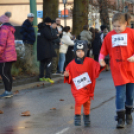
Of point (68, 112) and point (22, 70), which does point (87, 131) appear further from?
point (22, 70)

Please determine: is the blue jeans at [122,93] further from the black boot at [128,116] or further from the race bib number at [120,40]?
the race bib number at [120,40]

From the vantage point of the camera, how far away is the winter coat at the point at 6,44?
841 cm

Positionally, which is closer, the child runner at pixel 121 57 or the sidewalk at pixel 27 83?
the child runner at pixel 121 57

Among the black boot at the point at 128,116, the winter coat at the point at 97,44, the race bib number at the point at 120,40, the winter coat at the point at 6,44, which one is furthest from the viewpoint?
the winter coat at the point at 97,44

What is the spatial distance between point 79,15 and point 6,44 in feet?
31.6

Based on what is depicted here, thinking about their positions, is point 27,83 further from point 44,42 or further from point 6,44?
point 6,44

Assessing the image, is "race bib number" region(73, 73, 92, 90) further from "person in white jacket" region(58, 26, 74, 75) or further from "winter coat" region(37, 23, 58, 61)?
"person in white jacket" region(58, 26, 74, 75)

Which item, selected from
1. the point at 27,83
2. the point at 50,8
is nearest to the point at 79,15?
the point at 50,8

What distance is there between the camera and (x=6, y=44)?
8516 mm

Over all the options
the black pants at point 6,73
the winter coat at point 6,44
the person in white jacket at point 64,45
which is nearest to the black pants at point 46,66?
the person in white jacket at point 64,45

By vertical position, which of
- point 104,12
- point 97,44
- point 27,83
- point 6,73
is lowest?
point 27,83

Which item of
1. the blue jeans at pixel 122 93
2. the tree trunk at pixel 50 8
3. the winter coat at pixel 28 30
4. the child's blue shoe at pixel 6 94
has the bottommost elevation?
the child's blue shoe at pixel 6 94

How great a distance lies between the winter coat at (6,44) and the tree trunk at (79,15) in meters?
9.30

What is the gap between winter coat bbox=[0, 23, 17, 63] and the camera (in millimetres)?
8406
